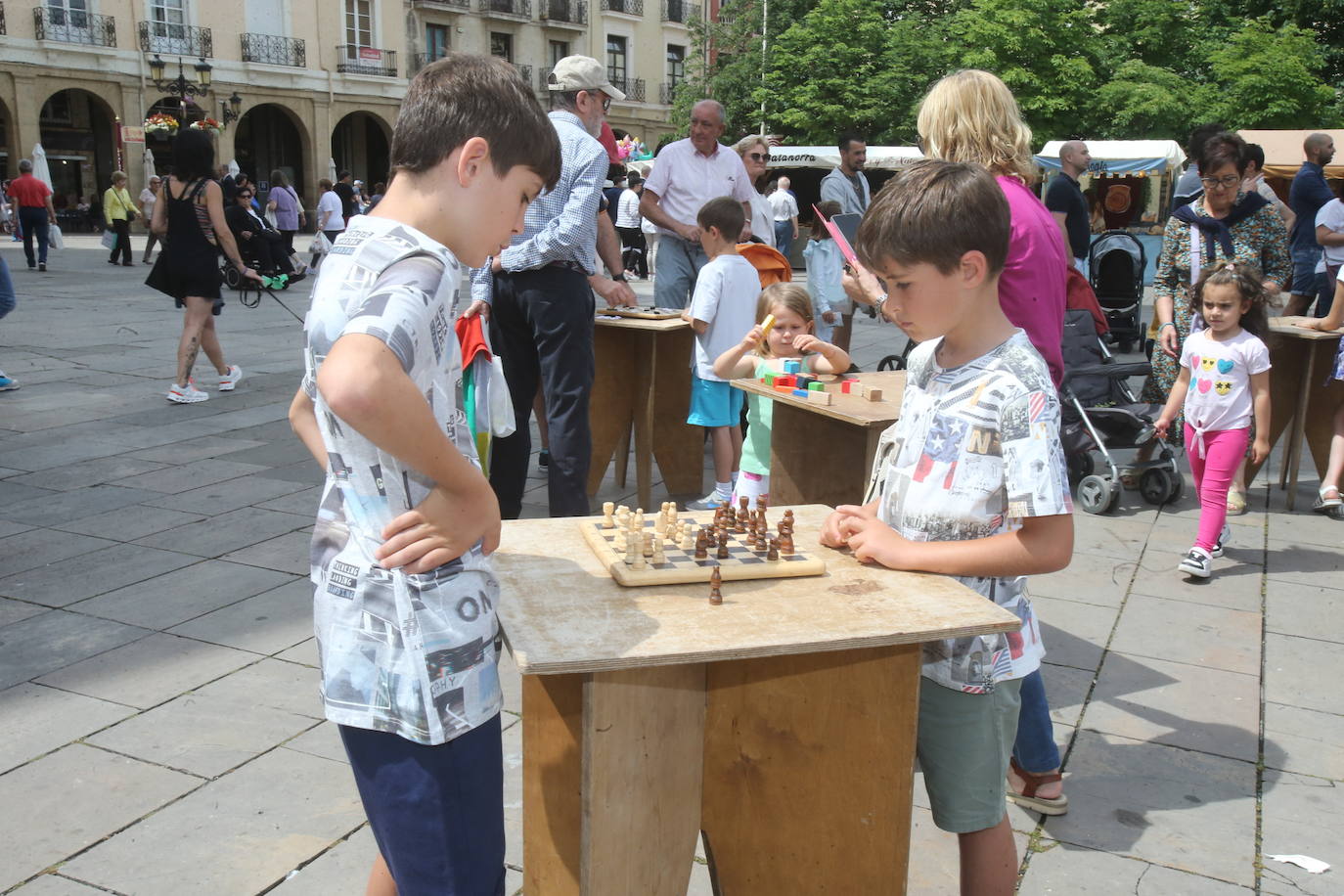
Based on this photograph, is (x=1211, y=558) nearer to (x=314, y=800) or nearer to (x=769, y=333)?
(x=769, y=333)

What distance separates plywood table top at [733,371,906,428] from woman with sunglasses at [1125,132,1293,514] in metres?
2.45

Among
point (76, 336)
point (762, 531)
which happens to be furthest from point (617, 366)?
point (76, 336)

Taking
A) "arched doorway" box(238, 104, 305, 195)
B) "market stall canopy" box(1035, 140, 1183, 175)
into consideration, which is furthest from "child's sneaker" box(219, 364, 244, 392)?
"arched doorway" box(238, 104, 305, 195)

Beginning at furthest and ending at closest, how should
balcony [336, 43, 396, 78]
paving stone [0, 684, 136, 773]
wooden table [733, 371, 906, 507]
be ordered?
balcony [336, 43, 396, 78]
wooden table [733, 371, 906, 507]
paving stone [0, 684, 136, 773]

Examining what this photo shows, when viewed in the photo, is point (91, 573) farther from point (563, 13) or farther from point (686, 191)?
point (563, 13)

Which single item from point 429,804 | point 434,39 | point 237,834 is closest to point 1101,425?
point 237,834

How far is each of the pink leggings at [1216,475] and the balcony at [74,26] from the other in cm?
3356

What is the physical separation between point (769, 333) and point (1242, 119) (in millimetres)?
24683

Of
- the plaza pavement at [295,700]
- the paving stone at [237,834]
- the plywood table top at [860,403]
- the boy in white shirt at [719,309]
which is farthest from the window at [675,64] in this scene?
the paving stone at [237,834]

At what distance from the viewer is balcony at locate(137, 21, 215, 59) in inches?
1264

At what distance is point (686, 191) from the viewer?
6887 millimetres

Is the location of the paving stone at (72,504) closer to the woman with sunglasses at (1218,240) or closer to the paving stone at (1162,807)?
the paving stone at (1162,807)

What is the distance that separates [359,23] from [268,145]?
5169 mm

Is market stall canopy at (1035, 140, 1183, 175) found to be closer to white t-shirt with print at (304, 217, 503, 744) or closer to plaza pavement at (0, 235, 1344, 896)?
plaza pavement at (0, 235, 1344, 896)
